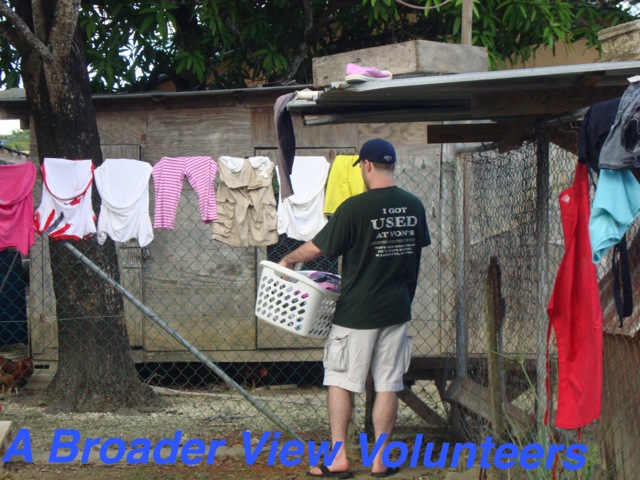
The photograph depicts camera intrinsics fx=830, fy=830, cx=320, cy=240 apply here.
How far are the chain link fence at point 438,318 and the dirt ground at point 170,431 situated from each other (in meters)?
0.08

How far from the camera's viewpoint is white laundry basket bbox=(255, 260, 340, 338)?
5.15 m

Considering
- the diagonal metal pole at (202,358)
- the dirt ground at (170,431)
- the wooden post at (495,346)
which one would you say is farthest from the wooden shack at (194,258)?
the wooden post at (495,346)

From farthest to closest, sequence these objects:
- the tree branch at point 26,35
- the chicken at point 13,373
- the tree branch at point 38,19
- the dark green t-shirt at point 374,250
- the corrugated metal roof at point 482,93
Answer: the chicken at point 13,373 → the tree branch at point 38,19 → the tree branch at point 26,35 → the dark green t-shirt at point 374,250 → the corrugated metal roof at point 482,93

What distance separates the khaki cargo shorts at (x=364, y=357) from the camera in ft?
17.1

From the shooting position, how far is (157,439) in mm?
6438

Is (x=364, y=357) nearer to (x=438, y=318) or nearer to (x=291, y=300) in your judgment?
(x=291, y=300)

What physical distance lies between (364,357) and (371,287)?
44cm

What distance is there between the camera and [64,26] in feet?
22.9

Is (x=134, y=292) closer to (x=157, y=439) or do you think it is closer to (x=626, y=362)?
(x=157, y=439)

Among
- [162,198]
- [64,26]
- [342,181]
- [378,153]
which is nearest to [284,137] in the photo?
[378,153]

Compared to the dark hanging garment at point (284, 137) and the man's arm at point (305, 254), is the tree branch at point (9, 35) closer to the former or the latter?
the dark hanging garment at point (284, 137)

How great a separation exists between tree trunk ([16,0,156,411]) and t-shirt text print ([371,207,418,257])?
3.16 m

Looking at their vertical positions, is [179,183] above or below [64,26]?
below

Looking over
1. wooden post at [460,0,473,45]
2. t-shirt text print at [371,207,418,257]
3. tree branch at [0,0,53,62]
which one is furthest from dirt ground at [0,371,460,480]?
wooden post at [460,0,473,45]
